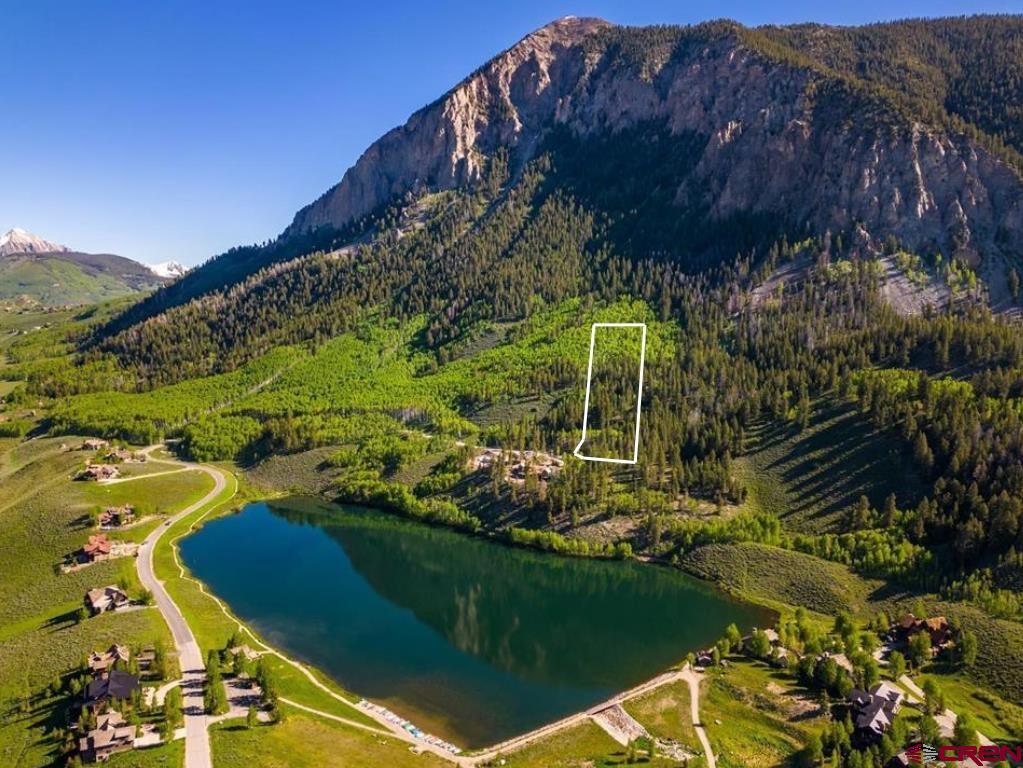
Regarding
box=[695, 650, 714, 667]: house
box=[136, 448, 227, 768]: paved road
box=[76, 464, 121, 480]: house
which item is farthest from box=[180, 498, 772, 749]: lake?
box=[76, 464, 121, 480]: house

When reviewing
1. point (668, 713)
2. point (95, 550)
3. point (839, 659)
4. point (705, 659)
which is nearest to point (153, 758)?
point (668, 713)

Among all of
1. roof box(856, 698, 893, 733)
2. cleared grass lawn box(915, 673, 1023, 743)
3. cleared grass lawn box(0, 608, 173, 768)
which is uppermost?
roof box(856, 698, 893, 733)

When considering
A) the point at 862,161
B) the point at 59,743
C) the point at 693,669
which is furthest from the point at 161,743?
the point at 862,161

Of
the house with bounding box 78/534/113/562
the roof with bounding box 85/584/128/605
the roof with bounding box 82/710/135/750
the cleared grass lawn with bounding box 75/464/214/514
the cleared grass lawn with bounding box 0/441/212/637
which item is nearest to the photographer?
the roof with bounding box 82/710/135/750

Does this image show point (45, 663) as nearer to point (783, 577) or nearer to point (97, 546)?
point (97, 546)

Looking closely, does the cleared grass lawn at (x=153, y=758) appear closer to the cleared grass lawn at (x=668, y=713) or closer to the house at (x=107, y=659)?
the house at (x=107, y=659)

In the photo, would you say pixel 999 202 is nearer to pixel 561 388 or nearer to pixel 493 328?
pixel 561 388

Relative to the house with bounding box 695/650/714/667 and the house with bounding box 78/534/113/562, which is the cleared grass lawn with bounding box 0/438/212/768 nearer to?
the house with bounding box 78/534/113/562
